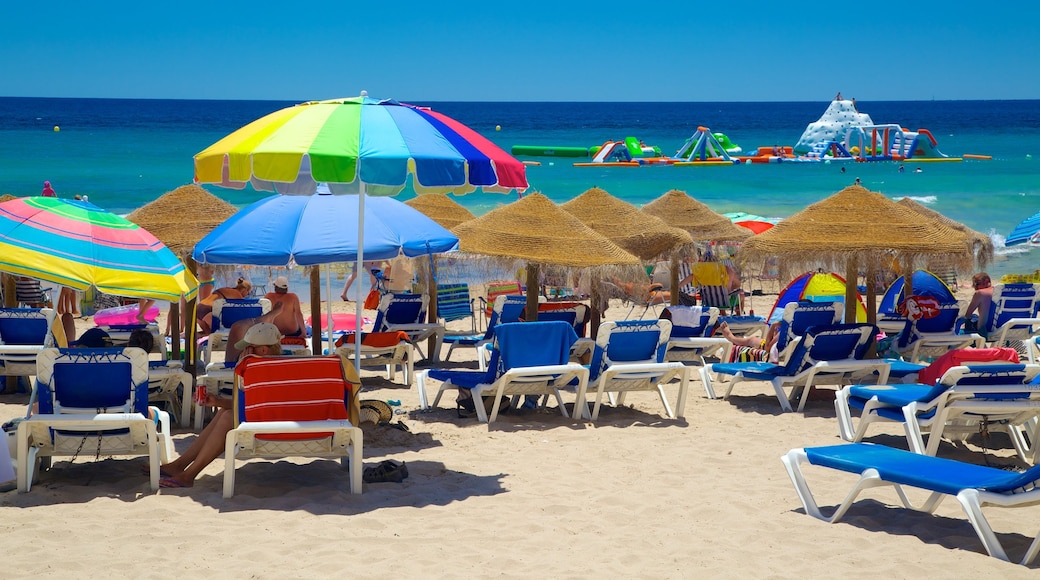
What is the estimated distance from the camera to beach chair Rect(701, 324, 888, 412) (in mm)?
8070

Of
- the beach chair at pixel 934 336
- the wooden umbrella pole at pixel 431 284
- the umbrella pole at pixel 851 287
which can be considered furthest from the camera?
the wooden umbrella pole at pixel 431 284

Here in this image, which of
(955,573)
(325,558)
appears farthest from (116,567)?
(955,573)

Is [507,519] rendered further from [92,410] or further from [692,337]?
[692,337]

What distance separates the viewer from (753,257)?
31.0ft

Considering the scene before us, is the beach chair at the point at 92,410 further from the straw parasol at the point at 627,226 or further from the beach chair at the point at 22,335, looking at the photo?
the straw parasol at the point at 627,226

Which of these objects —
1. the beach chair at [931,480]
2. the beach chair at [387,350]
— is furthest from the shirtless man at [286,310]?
the beach chair at [931,480]

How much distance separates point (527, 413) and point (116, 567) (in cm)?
406

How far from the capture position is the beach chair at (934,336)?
10.2m

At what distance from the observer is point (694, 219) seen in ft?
44.3

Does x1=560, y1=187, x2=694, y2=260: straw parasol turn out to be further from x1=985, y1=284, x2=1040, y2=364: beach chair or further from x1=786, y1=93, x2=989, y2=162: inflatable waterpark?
x1=786, y1=93, x2=989, y2=162: inflatable waterpark

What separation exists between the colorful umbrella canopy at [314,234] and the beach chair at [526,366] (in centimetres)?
98

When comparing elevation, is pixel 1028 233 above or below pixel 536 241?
above

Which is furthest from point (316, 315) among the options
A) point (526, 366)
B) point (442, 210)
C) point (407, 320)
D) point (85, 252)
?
point (442, 210)

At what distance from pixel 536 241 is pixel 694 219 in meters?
4.53
